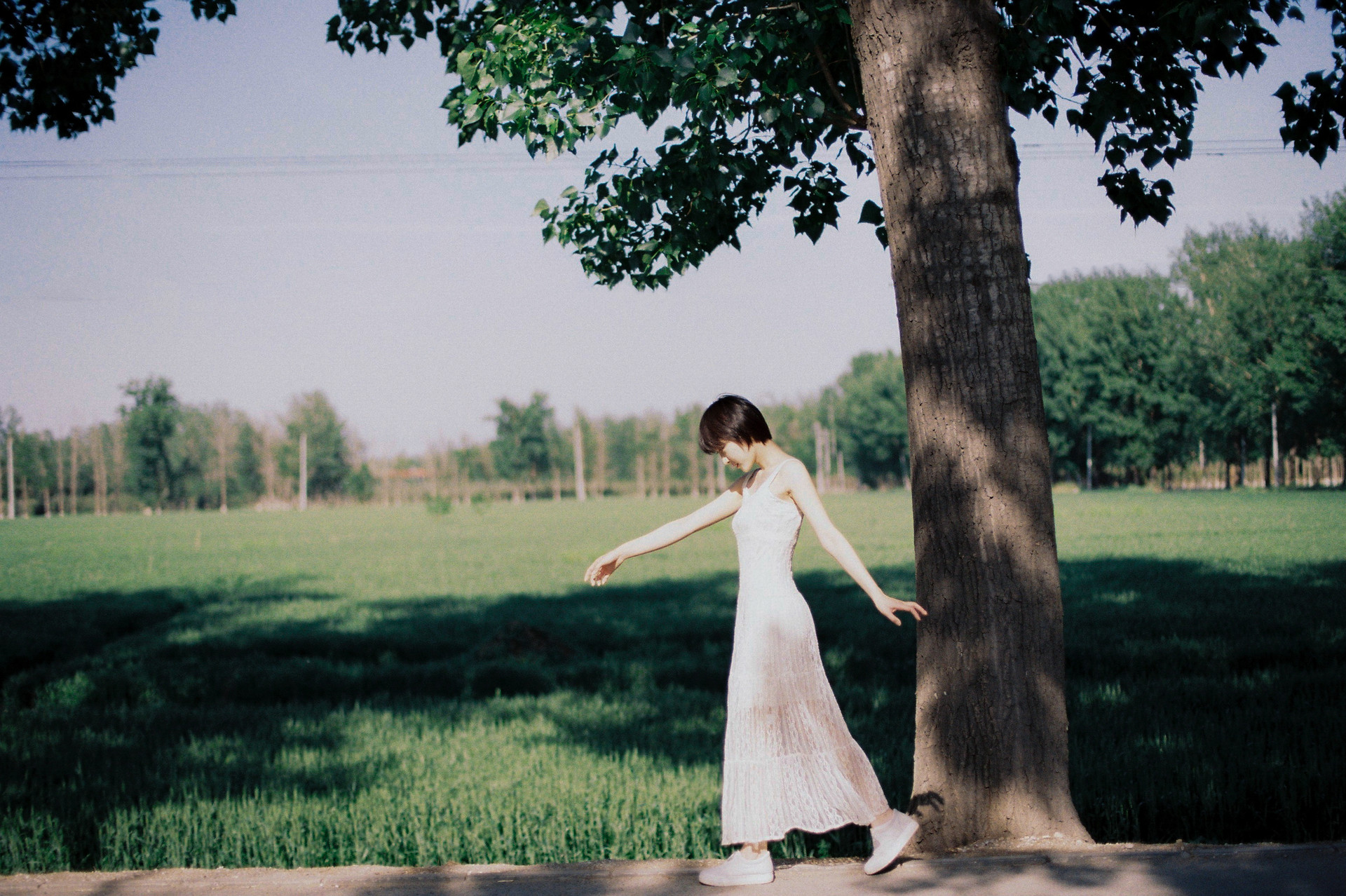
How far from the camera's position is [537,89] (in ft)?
19.8

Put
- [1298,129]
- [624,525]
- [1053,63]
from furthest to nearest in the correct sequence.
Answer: [624,525] < [1298,129] < [1053,63]

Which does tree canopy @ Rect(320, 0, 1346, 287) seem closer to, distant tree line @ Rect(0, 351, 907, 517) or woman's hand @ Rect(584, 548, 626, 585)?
woman's hand @ Rect(584, 548, 626, 585)

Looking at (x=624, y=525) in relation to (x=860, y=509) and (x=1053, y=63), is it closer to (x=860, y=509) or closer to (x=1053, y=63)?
(x=860, y=509)

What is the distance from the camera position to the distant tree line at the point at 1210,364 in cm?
1889

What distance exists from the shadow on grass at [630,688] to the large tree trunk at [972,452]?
4.96ft

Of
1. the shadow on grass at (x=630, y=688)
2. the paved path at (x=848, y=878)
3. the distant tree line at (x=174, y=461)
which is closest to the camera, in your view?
the paved path at (x=848, y=878)

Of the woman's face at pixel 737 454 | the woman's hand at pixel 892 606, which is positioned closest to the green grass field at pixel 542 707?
the woman's hand at pixel 892 606

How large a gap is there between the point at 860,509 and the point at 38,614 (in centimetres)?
4643

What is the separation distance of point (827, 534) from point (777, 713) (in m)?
0.78

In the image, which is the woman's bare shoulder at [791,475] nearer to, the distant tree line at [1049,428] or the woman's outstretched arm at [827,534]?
the woman's outstretched arm at [827,534]

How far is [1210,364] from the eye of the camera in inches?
1359

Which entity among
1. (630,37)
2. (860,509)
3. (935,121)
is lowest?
(860,509)

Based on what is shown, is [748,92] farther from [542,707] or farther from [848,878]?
[542,707]

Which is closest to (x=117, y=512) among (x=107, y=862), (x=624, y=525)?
(x=624, y=525)
